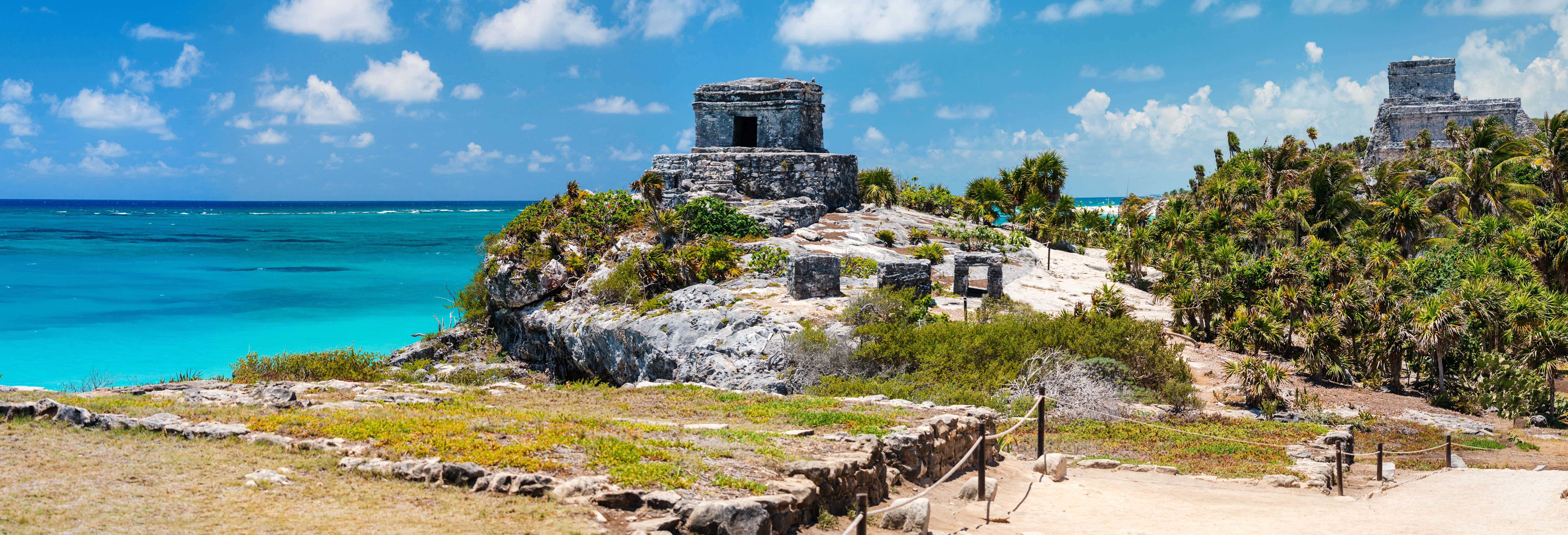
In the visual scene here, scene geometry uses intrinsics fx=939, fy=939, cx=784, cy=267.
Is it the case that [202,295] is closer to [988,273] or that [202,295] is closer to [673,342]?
[673,342]

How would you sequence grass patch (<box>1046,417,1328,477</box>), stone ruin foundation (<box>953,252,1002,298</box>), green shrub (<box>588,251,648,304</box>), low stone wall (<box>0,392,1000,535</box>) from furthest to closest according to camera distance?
green shrub (<box>588,251,648,304</box>) < stone ruin foundation (<box>953,252,1002,298</box>) < grass patch (<box>1046,417,1328,477</box>) < low stone wall (<box>0,392,1000,535</box>)

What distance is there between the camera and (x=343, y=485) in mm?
7316

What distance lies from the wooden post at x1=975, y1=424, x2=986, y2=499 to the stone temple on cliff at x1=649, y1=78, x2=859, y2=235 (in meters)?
19.8

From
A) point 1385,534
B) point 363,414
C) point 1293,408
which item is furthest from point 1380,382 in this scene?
point 363,414

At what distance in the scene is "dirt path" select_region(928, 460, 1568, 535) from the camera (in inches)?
373

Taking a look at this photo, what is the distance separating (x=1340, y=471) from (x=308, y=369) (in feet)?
61.5

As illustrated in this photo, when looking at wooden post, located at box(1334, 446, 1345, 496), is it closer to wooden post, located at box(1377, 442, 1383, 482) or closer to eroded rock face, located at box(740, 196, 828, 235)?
wooden post, located at box(1377, 442, 1383, 482)

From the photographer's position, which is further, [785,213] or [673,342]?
[785,213]

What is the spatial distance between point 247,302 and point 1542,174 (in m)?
57.4

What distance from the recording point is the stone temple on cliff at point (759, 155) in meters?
30.3

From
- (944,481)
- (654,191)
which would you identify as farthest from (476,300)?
(944,481)

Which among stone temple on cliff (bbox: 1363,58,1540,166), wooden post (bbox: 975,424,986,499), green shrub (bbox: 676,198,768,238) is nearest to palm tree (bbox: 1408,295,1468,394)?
wooden post (bbox: 975,424,986,499)

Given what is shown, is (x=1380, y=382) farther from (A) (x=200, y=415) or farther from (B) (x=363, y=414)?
(A) (x=200, y=415)

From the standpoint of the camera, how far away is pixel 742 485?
7.80 m
